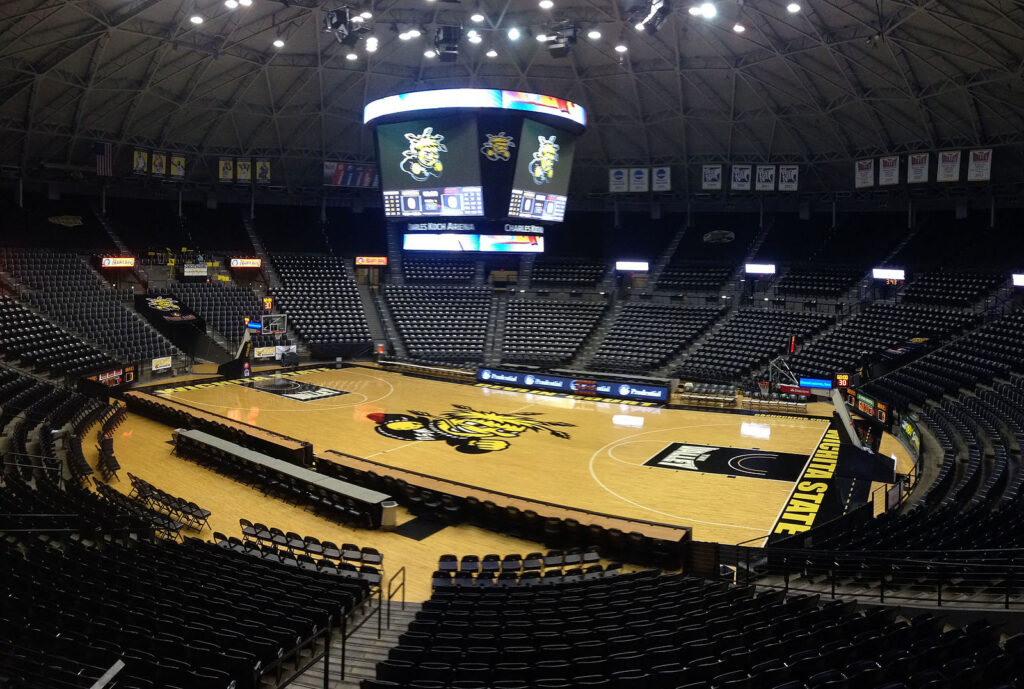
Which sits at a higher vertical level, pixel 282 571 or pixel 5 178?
pixel 5 178

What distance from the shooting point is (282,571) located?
14148 mm

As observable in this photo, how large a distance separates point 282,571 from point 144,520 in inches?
204

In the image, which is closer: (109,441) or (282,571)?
(282,571)

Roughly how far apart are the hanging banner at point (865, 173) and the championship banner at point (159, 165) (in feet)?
127

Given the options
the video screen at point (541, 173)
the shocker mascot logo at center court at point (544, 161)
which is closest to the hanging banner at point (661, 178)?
the video screen at point (541, 173)

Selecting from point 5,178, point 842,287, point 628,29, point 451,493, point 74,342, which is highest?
point 628,29

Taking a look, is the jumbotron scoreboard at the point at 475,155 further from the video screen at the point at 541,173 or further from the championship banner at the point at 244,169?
the championship banner at the point at 244,169

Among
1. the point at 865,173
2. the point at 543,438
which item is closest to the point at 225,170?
the point at 543,438

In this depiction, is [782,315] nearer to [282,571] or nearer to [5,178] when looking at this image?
[282,571]

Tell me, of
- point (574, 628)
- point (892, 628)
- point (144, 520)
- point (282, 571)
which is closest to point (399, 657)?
point (574, 628)

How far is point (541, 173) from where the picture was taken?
3506 cm

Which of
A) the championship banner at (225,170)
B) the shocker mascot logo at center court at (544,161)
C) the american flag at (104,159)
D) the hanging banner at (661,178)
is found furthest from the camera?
the championship banner at (225,170)

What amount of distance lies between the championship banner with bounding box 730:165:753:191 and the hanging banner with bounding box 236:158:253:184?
2921cm

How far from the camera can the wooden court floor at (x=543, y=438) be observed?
2241cm
